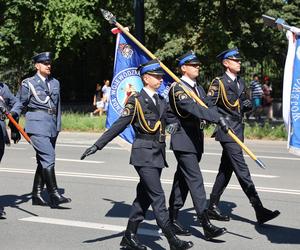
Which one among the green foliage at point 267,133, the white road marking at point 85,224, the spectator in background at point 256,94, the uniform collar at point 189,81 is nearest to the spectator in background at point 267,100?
the spectator in background at point 256,94

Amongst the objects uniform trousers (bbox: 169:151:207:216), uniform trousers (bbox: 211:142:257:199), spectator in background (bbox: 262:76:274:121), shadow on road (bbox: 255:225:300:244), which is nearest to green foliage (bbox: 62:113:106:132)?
spectator in background (bbox: 262:76:274:121)

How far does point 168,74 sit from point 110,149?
28.8 ft

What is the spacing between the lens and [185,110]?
609 centimetres

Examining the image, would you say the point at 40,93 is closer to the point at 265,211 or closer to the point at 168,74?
the point at 168,74

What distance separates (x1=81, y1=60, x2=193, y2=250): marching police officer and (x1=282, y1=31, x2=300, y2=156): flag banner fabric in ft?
3.80

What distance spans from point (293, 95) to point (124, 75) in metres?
2.25

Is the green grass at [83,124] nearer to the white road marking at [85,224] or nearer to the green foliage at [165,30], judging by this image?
the green foliage at [165,30]

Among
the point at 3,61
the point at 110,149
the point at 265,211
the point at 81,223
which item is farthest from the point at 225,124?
the point at 3,61

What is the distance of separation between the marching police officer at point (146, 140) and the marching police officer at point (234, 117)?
1275mm

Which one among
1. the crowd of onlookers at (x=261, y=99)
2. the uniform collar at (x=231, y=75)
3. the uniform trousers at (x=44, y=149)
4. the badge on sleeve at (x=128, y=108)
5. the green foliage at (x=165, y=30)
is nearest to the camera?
the badge on sleeve at (x=128, y=108)

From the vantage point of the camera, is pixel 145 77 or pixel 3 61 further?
pixel 3 61

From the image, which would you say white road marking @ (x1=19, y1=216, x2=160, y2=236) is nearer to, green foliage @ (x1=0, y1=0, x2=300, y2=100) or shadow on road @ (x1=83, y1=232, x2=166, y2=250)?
shadow on road @ (x1=83, y1=232, x2=166, y2=250)

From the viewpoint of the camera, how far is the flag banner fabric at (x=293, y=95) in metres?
5.73

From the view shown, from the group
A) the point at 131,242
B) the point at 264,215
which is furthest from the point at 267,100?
the point at 131,242
